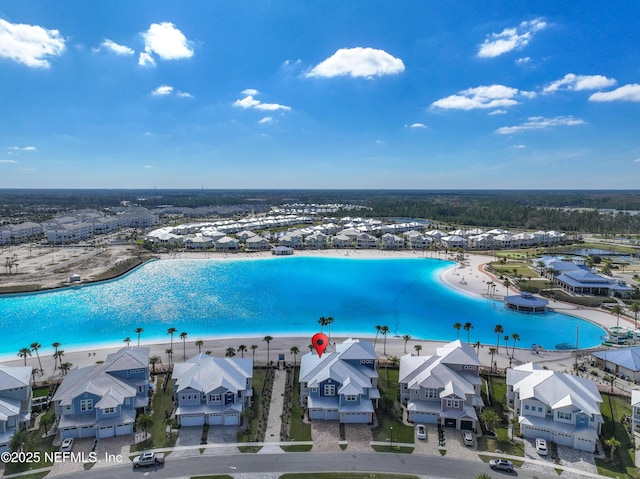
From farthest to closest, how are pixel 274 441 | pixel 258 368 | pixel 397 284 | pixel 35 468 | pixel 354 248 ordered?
pixel 354 248 < pixel 397 284 < pixel 258 368 < pixel 274 441 < pixel 35 468

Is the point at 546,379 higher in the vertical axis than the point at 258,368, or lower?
higher

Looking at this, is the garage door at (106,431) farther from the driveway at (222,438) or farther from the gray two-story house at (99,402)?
the driveway at (222,438)

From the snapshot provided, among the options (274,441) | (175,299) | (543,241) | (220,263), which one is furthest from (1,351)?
(543,241)

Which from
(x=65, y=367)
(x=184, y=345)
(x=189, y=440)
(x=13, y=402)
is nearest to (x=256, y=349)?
(x=184, y=345)

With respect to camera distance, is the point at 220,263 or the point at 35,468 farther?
the point at 220,263

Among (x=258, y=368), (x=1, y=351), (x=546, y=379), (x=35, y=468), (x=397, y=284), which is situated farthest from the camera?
(x=397, y=284)

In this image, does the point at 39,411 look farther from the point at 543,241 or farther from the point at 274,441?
the point at 543,241
